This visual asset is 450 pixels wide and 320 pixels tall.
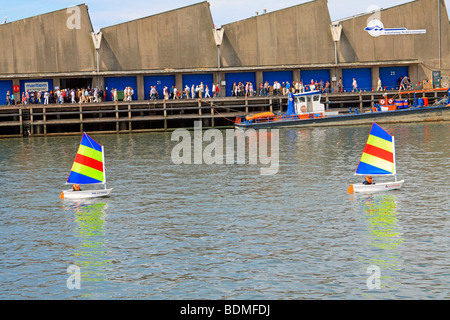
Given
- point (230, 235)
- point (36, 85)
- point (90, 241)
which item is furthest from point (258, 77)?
point (90, 241)

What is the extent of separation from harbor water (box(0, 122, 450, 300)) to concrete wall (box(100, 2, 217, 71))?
36321 mm

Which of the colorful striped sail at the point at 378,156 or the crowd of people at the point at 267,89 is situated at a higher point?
the crowd of people at the point at 267,89

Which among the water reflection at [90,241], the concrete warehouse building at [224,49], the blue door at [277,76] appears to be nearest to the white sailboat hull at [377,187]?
the water reflection at [90,241]

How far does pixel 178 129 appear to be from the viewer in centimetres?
7069

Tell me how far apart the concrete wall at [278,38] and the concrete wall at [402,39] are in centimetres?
354

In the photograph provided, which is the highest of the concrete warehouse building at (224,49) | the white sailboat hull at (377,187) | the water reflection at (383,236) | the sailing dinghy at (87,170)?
the concrete warehouse building at (224,49)

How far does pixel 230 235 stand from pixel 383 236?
4.71m

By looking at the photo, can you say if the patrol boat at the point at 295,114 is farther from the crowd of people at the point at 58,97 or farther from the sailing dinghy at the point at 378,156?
the sailing dinghy at the point at 378,156

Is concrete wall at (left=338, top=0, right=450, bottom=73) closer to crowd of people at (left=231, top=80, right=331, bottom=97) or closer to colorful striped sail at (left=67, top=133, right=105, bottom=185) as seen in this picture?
crowd of people at (left=231, top=80, right=331, bottom=97)

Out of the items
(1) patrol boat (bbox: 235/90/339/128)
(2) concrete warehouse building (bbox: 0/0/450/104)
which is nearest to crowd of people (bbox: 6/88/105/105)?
(2) concrete warehouse building (bbox: 0/0/450/104)

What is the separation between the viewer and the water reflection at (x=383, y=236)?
56.5ft

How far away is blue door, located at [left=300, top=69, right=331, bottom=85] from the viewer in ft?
256

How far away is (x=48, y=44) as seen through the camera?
71.4m
